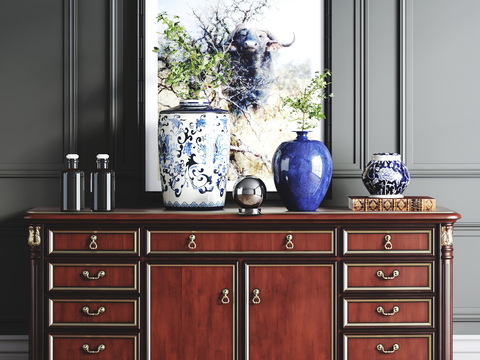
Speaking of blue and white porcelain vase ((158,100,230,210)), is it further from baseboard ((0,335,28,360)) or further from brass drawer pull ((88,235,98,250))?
baseboard ((0,335,28,360))

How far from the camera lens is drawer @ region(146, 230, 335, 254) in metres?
1.79

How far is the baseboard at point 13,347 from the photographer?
224cm

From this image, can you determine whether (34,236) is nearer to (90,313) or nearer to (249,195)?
(90,313)

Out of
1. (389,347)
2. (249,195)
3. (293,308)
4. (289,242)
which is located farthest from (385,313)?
(249,195)

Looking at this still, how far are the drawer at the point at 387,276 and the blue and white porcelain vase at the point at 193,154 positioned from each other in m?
0.65

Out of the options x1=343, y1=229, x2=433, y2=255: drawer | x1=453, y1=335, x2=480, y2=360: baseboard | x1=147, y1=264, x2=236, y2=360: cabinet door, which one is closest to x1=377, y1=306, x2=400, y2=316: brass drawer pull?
x1=343, y1=229, x2=433, y2=255: drawer

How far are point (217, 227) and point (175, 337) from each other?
0.48 m

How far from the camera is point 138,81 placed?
2199 mm

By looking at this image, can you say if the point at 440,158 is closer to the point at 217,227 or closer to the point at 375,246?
the point at 375,246

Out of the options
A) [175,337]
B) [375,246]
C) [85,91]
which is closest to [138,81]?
[85,91]

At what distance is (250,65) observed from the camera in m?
2.23

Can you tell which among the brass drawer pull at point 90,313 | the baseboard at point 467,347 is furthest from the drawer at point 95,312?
the baseboard at point 467,347

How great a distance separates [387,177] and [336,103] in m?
0.52

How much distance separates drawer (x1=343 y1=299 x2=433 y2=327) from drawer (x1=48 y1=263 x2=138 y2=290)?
34.8 inches
